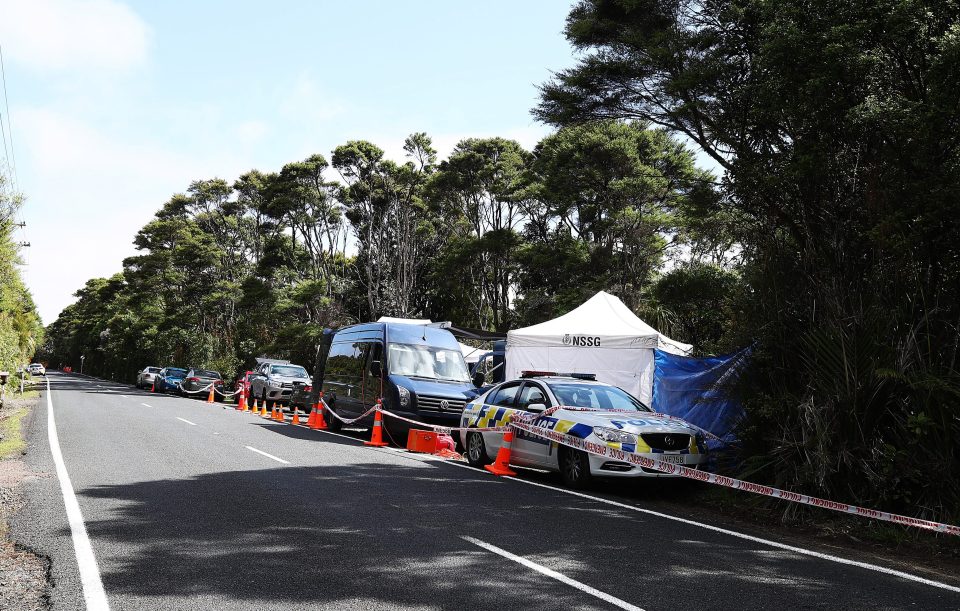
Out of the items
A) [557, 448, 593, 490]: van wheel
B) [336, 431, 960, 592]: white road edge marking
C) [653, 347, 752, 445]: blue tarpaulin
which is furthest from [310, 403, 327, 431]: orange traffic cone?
[557, 448, 593, 490]: van wheel

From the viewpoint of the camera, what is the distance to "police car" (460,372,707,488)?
9.97 m

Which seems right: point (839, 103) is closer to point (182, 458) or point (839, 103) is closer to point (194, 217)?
point (182, 458)

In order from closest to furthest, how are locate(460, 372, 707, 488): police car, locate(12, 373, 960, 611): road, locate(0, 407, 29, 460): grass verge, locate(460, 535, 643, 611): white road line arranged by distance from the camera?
locate(460, 535, 643, 611): white road line, locate(12, 373, 960, 611): road, locate(460, 372, 707, 488): police car, locate(0, 407, 29, 460): grass verge

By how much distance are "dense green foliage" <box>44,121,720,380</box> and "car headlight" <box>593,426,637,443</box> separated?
65.1 feet

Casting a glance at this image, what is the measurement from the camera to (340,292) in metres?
43.9

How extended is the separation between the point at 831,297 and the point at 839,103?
2.26 meters

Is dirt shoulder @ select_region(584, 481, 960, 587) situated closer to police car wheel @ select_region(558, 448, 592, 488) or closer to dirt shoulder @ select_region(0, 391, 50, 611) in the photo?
police car wheel @ select_region(558, 448, 592, 488)

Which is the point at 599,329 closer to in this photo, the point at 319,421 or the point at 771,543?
the point at 319,421

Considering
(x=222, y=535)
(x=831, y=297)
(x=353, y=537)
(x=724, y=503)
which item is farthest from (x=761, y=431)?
(x=222, y=535)

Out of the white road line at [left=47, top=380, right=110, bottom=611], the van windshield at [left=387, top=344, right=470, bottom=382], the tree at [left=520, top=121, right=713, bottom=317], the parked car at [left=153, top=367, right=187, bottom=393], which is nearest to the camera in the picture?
the white road line at [left=47, top=380, right=110, bottom=611]

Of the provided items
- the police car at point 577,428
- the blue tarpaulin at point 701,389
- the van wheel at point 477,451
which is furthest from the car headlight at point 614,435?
the van wheel at point 477,451

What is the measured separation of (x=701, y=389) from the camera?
39.4 feet

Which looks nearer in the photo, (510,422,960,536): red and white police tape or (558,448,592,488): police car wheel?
(510,422,960,536): red and white police tape

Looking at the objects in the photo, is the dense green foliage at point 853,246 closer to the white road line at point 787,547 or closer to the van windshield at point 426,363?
the white road line at point 787,547
